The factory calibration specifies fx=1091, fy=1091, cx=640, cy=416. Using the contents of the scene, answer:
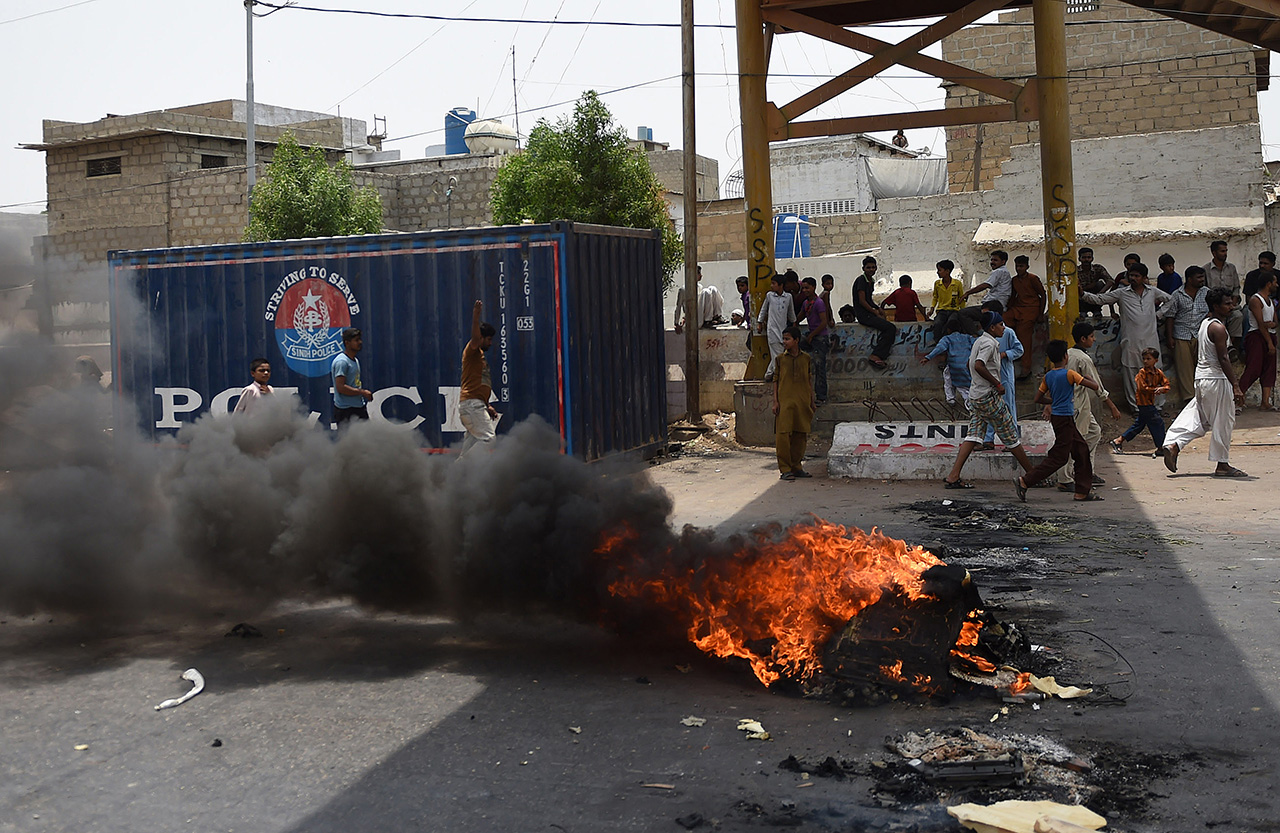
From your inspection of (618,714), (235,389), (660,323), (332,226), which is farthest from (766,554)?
(332,226)

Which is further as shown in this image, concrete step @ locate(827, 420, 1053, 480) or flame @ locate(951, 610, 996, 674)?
concrete step @ locate(827, 420, 1053, 480)

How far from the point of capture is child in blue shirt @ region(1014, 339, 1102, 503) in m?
9.58

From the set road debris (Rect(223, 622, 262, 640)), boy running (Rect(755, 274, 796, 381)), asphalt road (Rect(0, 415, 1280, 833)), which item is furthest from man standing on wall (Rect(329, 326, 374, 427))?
boy running (Rect(755, 274, 796, 381))

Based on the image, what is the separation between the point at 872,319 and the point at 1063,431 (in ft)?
16.4

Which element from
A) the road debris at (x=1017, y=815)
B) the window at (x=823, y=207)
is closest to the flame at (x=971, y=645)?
the road debris at (x=1017, y=815)

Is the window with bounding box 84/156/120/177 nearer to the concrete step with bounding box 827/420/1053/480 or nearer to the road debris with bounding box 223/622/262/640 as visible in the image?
the concrete step with bounding box 827/420/1053/480

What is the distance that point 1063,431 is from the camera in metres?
9.71

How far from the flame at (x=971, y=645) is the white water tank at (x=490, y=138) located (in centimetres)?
3552

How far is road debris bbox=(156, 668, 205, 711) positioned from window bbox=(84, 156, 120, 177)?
32.8m

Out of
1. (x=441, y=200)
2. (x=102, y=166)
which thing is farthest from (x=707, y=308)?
(x=102, y=166)

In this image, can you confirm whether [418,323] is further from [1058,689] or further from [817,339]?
[1058,689]

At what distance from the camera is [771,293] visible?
1436 cm

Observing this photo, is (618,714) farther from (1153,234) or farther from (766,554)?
(1153,234)

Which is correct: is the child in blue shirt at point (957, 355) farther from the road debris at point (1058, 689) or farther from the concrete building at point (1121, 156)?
the concrete building at point (1121, 156)
